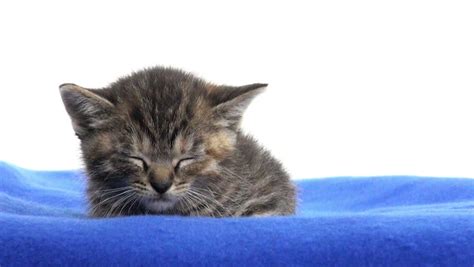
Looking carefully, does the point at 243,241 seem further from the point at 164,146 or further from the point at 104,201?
the point at 104,201

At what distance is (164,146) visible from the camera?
1844 millimetres

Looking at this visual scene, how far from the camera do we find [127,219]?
1.64 meters

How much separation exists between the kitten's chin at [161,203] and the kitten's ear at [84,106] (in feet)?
1.03

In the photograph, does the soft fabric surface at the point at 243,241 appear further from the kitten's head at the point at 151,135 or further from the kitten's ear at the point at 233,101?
the kitten's ear at the point at 233,101

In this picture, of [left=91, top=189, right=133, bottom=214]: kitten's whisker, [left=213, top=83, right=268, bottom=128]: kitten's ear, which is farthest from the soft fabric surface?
[left=213, top=83, right=268, bottom=128]: kitten's ear

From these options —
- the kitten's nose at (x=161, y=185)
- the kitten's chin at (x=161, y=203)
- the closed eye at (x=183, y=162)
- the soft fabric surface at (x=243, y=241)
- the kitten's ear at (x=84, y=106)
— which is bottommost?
the soft fabric surface at (x=243, y=241)

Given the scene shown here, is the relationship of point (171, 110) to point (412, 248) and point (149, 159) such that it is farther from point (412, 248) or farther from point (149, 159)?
point (412, 248)

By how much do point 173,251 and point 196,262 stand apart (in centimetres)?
6

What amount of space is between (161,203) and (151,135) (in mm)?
207

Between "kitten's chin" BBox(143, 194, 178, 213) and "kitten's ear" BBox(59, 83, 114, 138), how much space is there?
313 millimetres

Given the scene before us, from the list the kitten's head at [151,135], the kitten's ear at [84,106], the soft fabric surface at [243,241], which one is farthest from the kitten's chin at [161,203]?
the kitten's ear at [84,106]

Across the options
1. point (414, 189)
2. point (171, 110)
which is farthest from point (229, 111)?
point (414, 189)

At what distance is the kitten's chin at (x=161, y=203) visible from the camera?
1.84 m

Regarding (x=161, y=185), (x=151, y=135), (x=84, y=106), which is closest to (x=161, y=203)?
(x=161, y=185)
